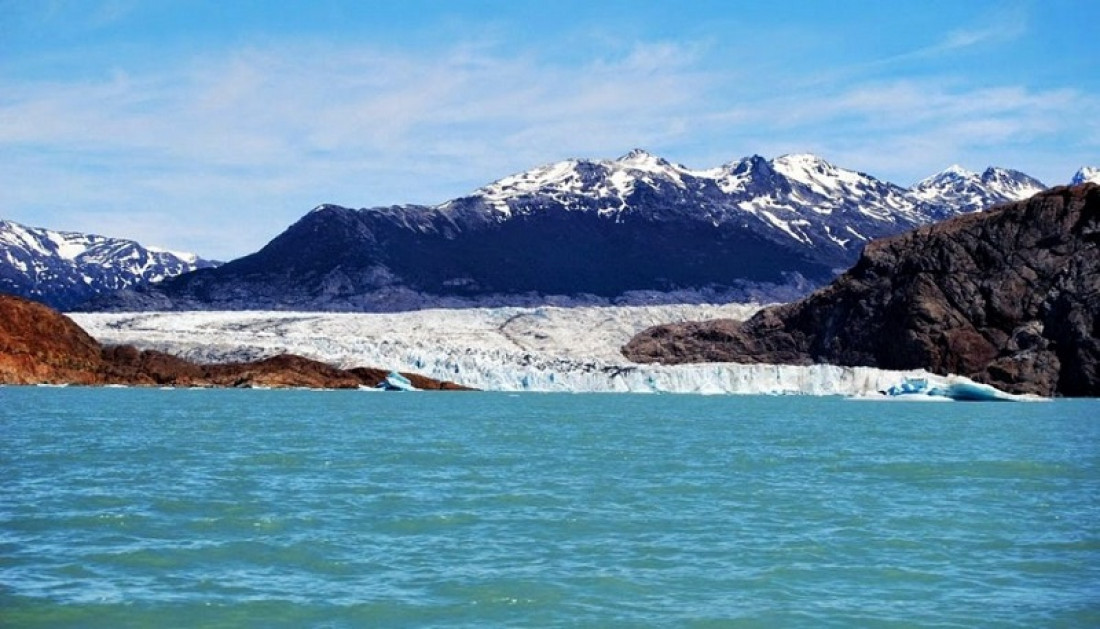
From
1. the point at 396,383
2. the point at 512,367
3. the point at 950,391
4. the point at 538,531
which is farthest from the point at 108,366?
the point at 538,531

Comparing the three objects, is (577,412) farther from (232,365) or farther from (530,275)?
(530,275)

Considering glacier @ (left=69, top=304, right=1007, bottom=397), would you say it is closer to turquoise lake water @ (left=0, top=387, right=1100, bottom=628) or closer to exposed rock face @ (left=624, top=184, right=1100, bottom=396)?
exposed rock face @ (left=624, top=184, right=1100, bottom=396)

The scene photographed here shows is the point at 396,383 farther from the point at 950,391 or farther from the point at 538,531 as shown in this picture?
the point at 538,531

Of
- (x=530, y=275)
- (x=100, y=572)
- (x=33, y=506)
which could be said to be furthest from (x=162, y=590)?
(x=530, y=275)

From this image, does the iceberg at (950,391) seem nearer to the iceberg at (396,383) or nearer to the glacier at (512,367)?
the glacier at (512,367)

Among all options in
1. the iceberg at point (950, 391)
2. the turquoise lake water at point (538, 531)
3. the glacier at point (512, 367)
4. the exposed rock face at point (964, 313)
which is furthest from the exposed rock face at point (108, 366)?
the turquoise lake water at point (538, 531)

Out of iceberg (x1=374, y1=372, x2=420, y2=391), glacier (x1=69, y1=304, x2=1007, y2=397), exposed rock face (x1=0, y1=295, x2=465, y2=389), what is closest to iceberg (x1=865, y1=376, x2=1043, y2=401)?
glacier (x1=69, y1=304, x2=1007, y2=397)
